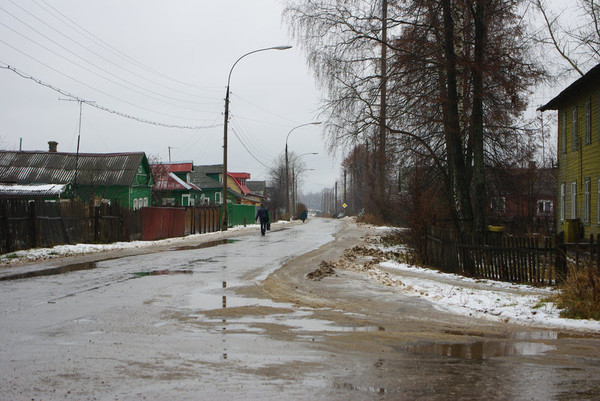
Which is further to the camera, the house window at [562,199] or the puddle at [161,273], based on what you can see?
the house window at [562,199]

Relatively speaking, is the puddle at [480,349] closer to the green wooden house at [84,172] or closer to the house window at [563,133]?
the house window at [563,133]

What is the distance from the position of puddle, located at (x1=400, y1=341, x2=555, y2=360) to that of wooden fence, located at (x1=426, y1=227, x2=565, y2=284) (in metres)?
5.80

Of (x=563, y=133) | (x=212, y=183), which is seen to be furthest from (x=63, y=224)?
(x=212, y=183)

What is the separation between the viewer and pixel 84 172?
49875 mm

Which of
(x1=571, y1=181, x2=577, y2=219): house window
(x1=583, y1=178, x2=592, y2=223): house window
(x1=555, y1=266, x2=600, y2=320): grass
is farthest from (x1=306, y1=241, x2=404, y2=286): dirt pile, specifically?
(x1=571, y1=181, x2=577, y2=219): house window

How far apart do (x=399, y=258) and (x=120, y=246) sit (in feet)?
38.9

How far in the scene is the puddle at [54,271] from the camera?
13509mm

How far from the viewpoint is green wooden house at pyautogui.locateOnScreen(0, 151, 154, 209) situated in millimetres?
48594

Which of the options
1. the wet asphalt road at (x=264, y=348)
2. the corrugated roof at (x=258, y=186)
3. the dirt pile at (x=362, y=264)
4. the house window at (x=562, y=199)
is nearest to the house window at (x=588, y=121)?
the house window at (x=562, y=199)

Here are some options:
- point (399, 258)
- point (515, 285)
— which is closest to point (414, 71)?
point (399, 258)

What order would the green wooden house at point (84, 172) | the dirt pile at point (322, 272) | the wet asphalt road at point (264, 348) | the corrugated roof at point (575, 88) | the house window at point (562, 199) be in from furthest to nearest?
the green wooden house at point (84, 172) → the house window at point (562, 199) → the corrugated roof at point (575, 88) → the dirt pile at point (322, 272) → the wet asphalt road at point (264, 348)

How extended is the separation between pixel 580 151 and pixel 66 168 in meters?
39.0

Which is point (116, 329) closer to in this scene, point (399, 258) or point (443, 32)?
point (399, 258)

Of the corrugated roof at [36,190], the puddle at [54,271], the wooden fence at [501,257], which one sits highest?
the corrugated roof at [36,190]
